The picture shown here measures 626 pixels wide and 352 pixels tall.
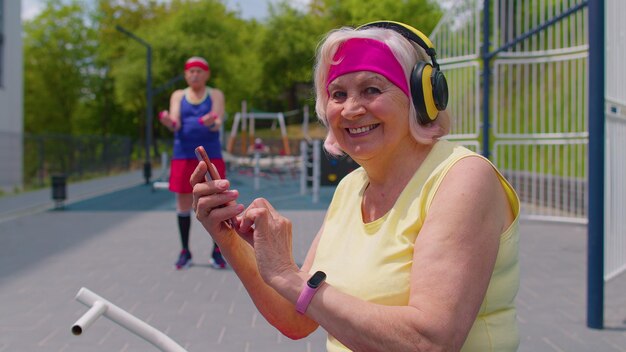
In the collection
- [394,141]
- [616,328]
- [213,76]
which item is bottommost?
[616,328]

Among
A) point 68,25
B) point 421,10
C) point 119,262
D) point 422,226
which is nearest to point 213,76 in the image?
point 68,25

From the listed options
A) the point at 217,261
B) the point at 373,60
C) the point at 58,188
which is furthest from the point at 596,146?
the point at 58,188

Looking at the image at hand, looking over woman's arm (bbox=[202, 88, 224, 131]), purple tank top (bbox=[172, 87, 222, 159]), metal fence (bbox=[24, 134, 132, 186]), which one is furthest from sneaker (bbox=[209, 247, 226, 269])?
metal fence (bbox=[24, 134, 132, 186])

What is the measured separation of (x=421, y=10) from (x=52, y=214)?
4356 centimetres

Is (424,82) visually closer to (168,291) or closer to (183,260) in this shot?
(168,291)

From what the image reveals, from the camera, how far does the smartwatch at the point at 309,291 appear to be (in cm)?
157

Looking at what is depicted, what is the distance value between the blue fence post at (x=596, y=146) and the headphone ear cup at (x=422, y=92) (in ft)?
10.1

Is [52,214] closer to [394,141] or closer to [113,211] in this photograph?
[113,211]

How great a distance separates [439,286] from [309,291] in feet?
0.89

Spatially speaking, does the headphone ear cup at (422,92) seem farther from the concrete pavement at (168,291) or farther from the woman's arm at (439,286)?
the concrete pavement at (168,291)

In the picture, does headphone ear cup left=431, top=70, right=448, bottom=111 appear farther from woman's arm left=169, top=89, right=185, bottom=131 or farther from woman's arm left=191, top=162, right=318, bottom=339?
woman's arm left=169, top=89, right=185, bottom=131

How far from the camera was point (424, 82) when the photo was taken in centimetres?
172

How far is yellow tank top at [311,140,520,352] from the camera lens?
1.66 m

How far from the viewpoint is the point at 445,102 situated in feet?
6.12
